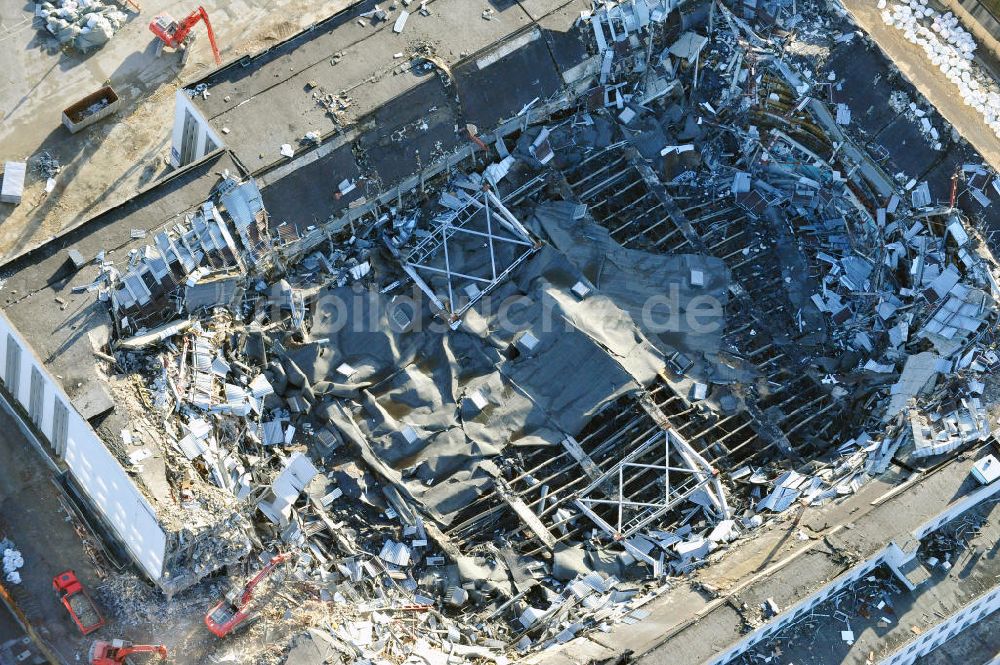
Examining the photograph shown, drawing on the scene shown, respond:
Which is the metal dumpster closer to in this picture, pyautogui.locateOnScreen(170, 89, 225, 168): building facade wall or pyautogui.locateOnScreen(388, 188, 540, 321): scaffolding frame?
pyautogui.locateOnScreen(170, 89, 225, 168): building facade wall

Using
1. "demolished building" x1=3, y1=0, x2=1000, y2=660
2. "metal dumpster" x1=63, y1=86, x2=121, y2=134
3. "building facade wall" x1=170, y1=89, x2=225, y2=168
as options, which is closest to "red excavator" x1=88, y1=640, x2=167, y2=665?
"demolished building" x1=3, y1=0, x2=1000, y2=660

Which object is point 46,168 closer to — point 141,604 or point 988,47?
point 141,604

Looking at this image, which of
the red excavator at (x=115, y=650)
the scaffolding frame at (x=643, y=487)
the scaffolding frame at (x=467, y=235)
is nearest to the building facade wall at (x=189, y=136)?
the scaffolding frame at (x=467, y=235)

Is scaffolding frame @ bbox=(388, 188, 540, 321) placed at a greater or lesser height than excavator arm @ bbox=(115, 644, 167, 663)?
greater

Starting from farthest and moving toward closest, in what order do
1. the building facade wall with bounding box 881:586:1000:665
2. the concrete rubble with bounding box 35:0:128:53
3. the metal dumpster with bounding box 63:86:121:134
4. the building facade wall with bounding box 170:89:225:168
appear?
the concrete rubble with bounding box 35:0:128:53 → the metal dumpster with bounding box 63:86:121:134 → the building facade wall with bounding box 170:89:225:168 → the building facade wall with bounding box 881:586:1000:665

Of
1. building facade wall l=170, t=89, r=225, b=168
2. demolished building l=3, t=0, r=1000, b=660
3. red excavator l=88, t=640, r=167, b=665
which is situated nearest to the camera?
red excavator l=88, t=640, r=167, b=665

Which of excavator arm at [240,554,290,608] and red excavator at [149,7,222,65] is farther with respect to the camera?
red excavator at [149,7,222,65]

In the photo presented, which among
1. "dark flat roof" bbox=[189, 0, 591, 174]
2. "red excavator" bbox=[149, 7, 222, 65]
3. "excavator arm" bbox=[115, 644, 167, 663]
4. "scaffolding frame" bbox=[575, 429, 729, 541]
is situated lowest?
"scaffolding frame" bbox=[575, 429, 729, 541]
